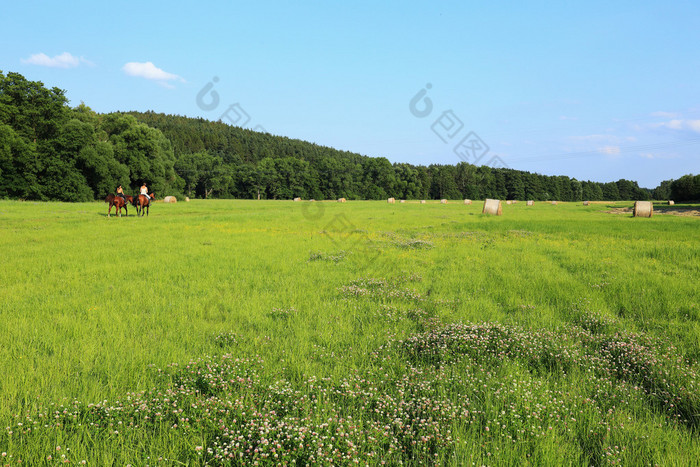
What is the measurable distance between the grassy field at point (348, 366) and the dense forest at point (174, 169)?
70635 millimetres

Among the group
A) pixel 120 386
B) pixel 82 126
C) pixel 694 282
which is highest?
pixel 82 126

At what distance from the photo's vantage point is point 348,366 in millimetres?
5789

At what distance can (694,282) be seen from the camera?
10.6 meters

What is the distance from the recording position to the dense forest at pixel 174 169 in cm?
6556

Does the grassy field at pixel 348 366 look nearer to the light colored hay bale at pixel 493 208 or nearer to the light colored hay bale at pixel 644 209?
the light colored hay bale at pixel 493 208

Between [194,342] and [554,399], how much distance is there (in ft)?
19.4

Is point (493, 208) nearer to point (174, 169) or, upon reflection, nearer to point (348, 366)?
point (348, 366)

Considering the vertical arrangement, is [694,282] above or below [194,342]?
above

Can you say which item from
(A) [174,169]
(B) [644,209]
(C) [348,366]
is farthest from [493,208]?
(A) [174,169]

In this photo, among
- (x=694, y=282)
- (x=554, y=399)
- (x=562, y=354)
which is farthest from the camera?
(x=694, y=282)

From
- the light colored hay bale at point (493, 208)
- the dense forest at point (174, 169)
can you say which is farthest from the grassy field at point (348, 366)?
the dense forest at point (174, 169)

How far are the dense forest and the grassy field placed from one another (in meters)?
70.6

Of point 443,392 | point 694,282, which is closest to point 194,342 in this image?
point 443,392

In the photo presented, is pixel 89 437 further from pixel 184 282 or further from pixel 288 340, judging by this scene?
pixel 184 282
